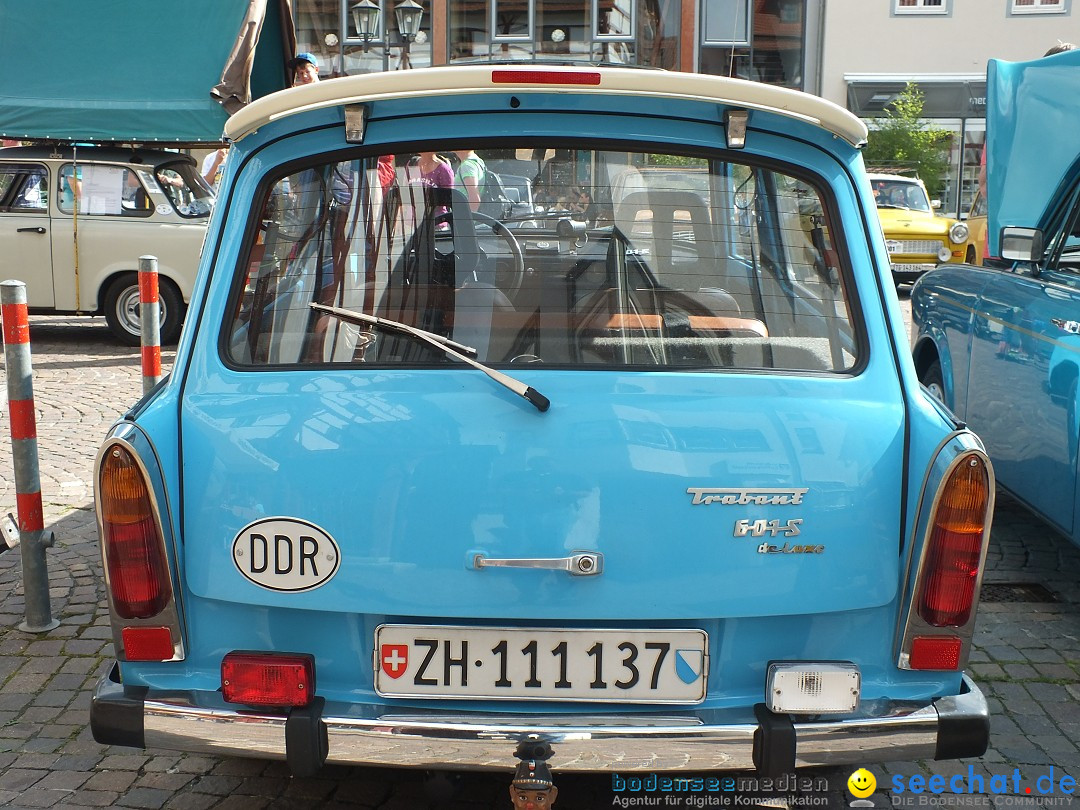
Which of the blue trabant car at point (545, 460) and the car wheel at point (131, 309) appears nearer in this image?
the blue trabant car at point (545, 460)

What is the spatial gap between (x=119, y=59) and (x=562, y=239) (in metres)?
9.53

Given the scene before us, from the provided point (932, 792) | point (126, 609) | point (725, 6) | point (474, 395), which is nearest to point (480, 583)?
point (474, 395)

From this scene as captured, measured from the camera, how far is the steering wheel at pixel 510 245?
8.96ft

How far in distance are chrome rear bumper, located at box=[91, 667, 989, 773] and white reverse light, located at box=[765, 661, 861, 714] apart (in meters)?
0.04

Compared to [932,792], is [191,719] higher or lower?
higher

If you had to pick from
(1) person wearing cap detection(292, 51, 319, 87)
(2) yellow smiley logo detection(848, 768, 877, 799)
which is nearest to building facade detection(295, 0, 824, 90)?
(1) person wearing cap detection(292, 51, 319, 87)

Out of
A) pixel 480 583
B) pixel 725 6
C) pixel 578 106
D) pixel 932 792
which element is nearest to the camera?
pixel 480 583

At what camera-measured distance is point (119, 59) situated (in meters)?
11.0

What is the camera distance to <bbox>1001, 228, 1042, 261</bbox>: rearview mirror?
5117 mm

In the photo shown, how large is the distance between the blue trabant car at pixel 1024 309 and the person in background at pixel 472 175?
2712 millimetres

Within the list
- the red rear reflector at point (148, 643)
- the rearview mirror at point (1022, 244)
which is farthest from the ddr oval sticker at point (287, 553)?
the rearview mirror at point (1022, 244)

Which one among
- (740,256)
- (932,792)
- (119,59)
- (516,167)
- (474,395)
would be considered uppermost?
(119,59)

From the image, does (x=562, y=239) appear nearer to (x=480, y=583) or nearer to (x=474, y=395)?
(x=474, y=395)

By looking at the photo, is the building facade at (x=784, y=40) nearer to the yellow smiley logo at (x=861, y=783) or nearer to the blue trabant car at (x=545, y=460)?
the yellow smiley logo at (x=861, y=783)
